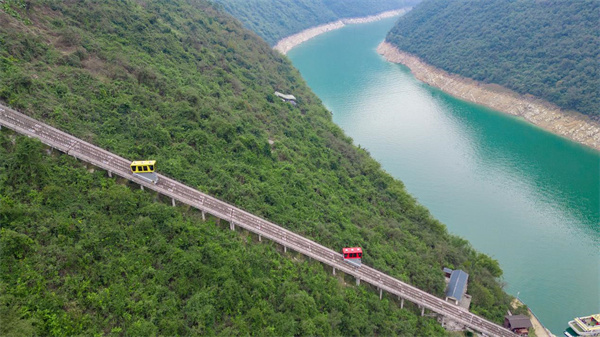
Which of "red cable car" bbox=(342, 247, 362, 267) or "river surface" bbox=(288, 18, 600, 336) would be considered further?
"river surface" bbox=(288, 18, 600, 336)

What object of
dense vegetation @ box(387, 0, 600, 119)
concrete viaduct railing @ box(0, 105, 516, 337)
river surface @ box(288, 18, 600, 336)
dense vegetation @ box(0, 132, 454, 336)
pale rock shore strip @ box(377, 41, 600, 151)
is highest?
dense vegetation @ box(387, 0, 600, 119)

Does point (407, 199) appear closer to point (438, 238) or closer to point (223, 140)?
point (438, 238)

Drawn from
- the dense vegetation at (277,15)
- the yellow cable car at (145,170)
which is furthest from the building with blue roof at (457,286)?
the dense vegetation at (277,15)

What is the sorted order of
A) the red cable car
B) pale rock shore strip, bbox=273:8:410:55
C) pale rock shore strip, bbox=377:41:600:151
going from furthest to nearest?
pale rock shore strip, bbox=273:8:410:55
pale rock shore strip, bbox=377:41:600:151
the red cable car

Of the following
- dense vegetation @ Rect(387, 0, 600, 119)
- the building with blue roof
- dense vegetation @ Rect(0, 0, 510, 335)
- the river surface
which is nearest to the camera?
dense vegetation @ Rect(0, 0, 510, 335)

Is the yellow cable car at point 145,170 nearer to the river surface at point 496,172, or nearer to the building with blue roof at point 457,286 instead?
the building with blue roof at point 457,286

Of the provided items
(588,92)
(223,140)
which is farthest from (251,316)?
(588,92)

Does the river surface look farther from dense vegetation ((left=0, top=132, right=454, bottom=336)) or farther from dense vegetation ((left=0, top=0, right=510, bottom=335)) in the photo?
dense vegetation ((left=0, top=132, right=454, bottom=336))

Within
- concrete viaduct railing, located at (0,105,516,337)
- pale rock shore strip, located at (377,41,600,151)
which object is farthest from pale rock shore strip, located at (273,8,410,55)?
concrete viaduct railing, located at (0,105,516,337)
